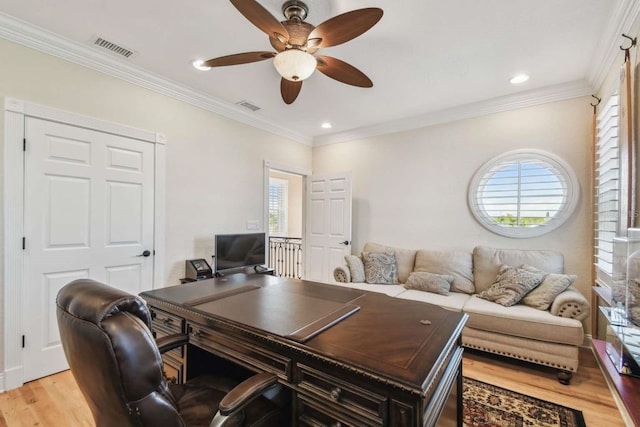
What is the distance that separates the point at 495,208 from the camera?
11.4 feet

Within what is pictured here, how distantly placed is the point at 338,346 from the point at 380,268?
2803 millimetres

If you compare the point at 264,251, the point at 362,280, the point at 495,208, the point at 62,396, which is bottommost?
the point at 62,396

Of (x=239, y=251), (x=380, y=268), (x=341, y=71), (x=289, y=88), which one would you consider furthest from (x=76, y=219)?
(x=380, y=268)

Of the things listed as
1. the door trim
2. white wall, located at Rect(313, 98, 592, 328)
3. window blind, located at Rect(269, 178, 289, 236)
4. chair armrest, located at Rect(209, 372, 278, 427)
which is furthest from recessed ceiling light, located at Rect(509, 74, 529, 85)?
window blind, located at Rect(269, 178, 289, 236)

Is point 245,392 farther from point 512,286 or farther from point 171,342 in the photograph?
point 512,286

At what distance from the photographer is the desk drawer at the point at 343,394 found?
89 cm

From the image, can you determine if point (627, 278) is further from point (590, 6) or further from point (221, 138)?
point (221, 138)

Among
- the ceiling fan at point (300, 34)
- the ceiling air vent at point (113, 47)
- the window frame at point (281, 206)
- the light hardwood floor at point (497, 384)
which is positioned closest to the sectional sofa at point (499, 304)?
the light hardwood floor at point (497, 384)

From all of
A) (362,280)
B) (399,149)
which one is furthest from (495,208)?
(362,280)

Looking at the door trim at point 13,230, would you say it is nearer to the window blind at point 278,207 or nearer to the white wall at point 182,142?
the white wall at point 182,142

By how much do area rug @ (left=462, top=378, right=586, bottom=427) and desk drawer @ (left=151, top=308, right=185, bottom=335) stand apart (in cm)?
188

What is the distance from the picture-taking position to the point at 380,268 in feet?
12.3

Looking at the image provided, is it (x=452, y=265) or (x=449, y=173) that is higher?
(x=449, y=173)

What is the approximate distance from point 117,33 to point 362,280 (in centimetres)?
348
